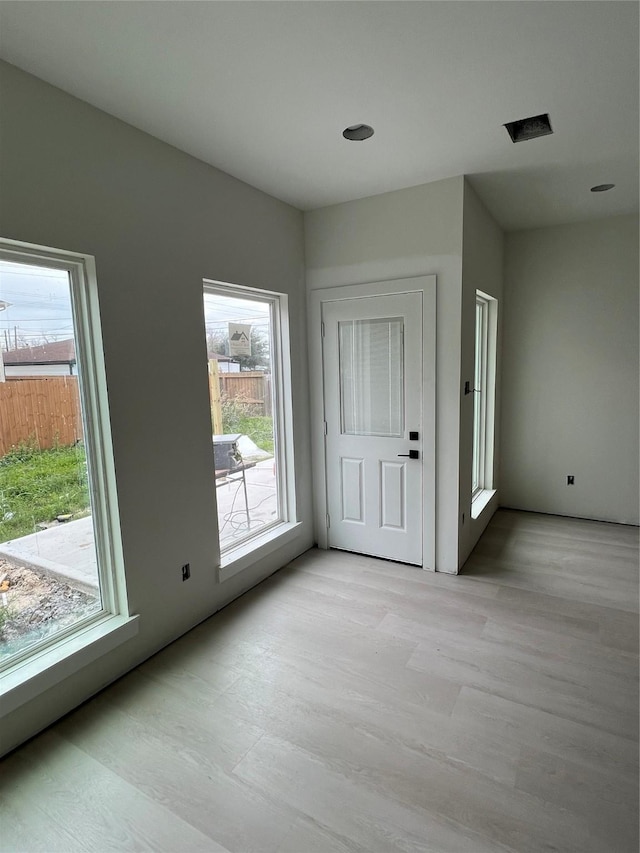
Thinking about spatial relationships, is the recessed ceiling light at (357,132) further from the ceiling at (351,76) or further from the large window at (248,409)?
the large window at (248,409)

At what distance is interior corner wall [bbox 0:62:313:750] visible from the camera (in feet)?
6.01

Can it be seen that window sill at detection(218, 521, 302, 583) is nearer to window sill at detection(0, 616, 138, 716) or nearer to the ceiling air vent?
window sill at detection(0, 616, 138, 716)

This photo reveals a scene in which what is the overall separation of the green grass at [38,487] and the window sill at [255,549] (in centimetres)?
105

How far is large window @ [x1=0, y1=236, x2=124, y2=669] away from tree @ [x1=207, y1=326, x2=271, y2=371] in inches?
34.7

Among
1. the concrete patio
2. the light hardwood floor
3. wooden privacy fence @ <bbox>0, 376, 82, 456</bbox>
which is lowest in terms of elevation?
the light hardwood floor

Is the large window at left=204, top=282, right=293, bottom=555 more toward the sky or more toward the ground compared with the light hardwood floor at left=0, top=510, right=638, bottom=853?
more toward the sky

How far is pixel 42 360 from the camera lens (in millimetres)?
1979

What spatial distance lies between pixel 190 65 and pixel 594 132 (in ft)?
6.91

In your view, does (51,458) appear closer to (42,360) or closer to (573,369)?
(42,360)

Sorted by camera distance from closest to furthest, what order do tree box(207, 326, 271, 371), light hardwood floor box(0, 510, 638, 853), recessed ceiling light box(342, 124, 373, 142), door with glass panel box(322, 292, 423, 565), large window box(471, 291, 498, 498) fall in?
light hardwood floor box(0, 510, 638, 853)
recessed ceiling light box(342, 124, 373, 142)
tree box(207, 326, 271, 371)
door with glass panel box(322, 292, 423, 565)
large window box(471, 291, 498, 498)

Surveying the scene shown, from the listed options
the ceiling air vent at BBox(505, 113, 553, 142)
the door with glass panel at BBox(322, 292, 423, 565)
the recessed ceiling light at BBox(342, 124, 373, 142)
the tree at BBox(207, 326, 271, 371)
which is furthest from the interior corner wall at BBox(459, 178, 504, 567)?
the tree at BBox(207, 326, 271, 371)

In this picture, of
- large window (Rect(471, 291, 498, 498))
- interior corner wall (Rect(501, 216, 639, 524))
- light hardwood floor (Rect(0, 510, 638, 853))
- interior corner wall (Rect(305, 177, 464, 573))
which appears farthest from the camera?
large window (Rect(471, 291, 498, 498))

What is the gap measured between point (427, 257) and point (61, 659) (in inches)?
124

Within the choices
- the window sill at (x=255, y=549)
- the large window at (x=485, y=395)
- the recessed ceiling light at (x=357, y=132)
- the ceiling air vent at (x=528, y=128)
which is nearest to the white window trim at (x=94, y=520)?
Answer: the window sill at (x=255, y=549)
